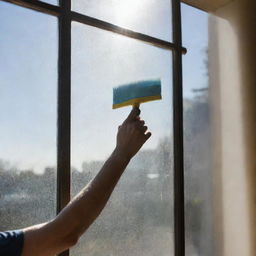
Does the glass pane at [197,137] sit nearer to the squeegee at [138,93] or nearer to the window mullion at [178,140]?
the window mullion at [178,140]

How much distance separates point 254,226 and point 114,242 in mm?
989

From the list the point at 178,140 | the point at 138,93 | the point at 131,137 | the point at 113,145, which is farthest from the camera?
the point at 178,140

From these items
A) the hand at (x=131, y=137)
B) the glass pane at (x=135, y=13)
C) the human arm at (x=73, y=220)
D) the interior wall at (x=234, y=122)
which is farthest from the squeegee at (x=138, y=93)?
the interior wall at (x=234, y=122)

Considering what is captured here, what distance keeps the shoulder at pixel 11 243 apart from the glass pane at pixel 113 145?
0.68 meters

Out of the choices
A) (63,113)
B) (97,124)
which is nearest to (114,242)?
(97,124)

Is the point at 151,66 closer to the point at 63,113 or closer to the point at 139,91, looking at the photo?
the point at 63,113

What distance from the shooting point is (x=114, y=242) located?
1646 millimetres

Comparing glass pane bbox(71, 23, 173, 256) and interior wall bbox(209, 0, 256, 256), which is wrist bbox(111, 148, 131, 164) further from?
interior wall bbox(209, 0, 256, 256)

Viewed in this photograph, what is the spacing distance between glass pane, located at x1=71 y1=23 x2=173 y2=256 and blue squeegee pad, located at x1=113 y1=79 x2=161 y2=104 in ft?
1.48

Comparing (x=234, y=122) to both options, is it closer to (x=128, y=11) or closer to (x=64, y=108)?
(x=128, y=11)

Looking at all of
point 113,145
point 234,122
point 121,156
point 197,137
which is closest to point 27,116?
point 113,145

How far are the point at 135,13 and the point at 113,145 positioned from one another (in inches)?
28.0

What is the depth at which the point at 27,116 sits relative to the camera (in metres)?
1.40

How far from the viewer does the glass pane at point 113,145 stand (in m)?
1.55
